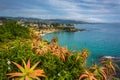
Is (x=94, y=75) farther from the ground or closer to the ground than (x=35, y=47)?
closer to the ground

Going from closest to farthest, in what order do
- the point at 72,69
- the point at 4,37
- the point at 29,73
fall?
the point at 29,73
the point at 72,69
the point at 4,37

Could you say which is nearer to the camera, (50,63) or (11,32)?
(50,63)

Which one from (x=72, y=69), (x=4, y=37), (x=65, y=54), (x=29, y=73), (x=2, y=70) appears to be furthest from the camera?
(x=4, y=37)

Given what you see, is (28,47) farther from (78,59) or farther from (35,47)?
(78,59)

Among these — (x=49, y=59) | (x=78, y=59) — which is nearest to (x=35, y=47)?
(x=49, y=59)

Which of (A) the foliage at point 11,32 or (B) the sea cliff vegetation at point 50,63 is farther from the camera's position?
(A) the foliage at point 11,32

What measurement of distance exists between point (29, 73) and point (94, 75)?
5.53 ft

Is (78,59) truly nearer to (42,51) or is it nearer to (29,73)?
(42,51)

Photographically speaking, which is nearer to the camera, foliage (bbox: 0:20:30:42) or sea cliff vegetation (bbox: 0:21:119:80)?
sea cliff vegetation (bbox: 0:21:119:80)

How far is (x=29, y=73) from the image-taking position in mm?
5383

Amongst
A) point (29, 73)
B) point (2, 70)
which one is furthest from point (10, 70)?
point (29, 73)

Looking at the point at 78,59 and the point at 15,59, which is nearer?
the point at 15,59

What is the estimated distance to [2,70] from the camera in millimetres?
6203

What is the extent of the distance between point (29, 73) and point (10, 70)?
998 millimetres
